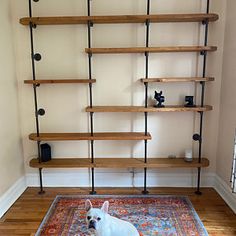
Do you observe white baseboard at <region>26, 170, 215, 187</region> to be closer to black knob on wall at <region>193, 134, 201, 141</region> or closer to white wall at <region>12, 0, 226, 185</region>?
white wall at <region>12, 0, 226, 185</region>

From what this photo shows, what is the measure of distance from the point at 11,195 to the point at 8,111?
0.86 m

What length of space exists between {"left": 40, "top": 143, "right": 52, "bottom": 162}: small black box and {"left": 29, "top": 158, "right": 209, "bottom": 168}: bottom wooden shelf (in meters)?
0.07

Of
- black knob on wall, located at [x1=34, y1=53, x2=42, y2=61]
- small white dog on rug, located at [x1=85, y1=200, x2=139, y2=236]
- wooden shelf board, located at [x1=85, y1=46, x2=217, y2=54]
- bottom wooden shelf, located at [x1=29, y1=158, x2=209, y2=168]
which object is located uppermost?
wooden shelf board, located at [x1=85, y1=46, x2=217, y2=54]

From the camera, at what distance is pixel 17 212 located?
2363mm

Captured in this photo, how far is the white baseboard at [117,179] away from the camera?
9.39 feet

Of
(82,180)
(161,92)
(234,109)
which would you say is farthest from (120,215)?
(234,109)

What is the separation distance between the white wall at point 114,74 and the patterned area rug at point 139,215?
419mm

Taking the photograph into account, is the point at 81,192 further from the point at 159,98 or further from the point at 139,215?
the point at 159,98

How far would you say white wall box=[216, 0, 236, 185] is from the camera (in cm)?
242

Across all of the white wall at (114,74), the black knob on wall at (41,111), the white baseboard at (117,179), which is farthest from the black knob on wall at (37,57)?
the white baseboard at (117,179)

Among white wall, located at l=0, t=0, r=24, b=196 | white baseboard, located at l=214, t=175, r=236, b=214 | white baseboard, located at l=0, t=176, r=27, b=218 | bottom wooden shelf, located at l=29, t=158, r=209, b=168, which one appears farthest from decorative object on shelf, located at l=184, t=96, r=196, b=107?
white baseboard, located at l=0, t=176, r=27, b=218

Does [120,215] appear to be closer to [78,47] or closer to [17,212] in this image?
[17,212]

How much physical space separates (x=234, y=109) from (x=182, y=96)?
1.84 feet

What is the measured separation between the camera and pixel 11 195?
99.3 inches
